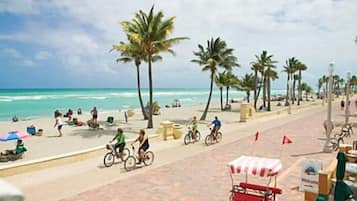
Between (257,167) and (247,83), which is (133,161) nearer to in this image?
(257,167)

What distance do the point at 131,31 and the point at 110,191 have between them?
17380 mm

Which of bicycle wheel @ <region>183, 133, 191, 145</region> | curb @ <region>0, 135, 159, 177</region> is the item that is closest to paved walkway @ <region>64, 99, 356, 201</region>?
bicycle wheel @ <region>183, 133, 191, 145</region>

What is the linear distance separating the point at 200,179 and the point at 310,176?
12.0ft

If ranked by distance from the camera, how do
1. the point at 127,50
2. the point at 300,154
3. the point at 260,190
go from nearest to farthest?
1. the point at 260,190
2. the point at 300,154
3. the point at 127,50

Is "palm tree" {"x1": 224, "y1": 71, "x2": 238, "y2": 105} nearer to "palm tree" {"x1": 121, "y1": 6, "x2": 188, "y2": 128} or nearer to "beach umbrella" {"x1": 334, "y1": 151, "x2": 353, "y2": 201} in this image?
"palm tree" {"x1": 121, "y1": 6, "x2": 188, "y2": 128}

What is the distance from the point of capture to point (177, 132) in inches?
846

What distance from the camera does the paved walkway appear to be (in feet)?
33.2

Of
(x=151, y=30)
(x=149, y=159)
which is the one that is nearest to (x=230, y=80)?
(x=151, y=30)

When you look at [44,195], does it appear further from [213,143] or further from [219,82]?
[219,82]

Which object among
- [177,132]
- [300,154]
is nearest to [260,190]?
[300,154]

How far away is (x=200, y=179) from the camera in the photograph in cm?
1202

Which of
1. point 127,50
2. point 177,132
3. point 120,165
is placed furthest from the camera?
point 127,50

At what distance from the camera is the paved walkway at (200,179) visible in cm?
1013

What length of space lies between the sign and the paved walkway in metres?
0.44
